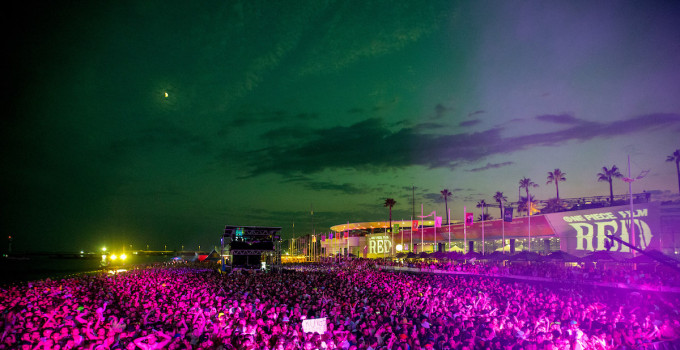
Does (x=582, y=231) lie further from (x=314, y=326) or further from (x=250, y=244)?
(x=314, y=326)

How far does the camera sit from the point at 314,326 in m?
13.7

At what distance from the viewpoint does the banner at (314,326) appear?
13594 mm

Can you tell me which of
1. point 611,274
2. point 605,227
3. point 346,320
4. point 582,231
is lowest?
point 346,320

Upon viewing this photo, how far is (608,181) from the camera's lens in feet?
225

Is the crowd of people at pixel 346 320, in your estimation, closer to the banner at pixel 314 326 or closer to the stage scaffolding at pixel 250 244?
the banner at pixel 314 326

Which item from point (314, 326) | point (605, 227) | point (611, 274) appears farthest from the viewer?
point (605, 227)

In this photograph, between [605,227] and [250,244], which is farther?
[250,244]

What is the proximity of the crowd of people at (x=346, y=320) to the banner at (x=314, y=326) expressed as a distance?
2.30 ft

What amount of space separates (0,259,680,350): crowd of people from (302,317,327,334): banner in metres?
0.70

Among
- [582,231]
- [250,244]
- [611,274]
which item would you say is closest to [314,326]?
[611,274]

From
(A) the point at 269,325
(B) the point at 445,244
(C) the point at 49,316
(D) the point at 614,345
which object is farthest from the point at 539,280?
(B) the point at 445,244

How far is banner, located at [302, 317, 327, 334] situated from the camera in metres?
13.6

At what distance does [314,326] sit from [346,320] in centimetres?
157

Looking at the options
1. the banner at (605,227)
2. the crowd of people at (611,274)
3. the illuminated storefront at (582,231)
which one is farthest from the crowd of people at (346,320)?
the illuminated storefront at (582,231)
